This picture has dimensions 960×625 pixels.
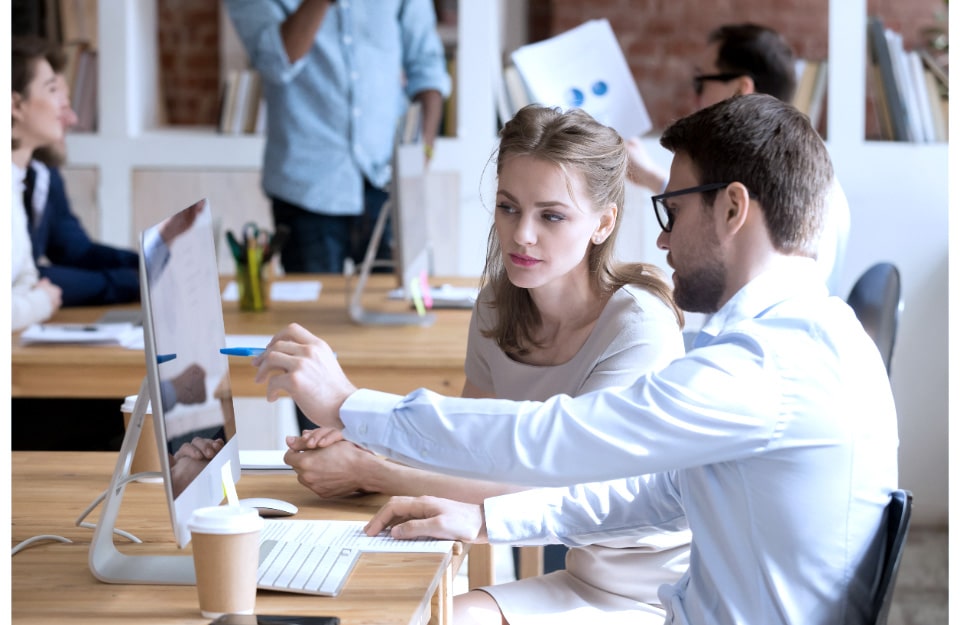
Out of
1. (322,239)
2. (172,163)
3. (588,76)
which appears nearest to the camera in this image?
(588,76)

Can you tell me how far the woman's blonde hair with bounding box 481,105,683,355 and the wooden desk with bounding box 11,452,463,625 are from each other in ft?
1.46

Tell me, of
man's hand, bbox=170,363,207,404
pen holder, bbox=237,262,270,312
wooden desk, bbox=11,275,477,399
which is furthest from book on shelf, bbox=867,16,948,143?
man's hand, bbox=170,363,207,404

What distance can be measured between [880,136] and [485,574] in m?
2.56

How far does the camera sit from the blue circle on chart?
3.44 metres

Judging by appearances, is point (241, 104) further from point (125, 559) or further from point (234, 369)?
point (125, 559)

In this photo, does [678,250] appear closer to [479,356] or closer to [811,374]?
[811,374]

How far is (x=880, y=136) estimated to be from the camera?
3930 mm

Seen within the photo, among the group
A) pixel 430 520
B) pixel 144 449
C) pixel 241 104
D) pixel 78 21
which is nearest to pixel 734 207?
pixel 430 520

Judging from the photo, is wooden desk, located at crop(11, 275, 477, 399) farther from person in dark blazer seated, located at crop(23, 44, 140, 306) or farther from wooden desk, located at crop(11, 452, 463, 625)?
wooden desk, located at crop(11, 452, 463, 625)

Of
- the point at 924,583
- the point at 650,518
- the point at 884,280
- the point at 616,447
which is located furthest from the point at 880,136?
the point at 616,447

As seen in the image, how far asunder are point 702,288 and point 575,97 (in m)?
2.21

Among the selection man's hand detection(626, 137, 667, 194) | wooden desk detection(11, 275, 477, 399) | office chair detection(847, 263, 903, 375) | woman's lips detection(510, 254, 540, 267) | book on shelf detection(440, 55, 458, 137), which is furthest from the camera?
book on shelf detection(440, 55, 458, 137)

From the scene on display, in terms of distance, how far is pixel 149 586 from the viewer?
1241 mm

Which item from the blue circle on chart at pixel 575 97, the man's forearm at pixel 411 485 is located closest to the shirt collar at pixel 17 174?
the blue circle on chart at pixel 575 97
